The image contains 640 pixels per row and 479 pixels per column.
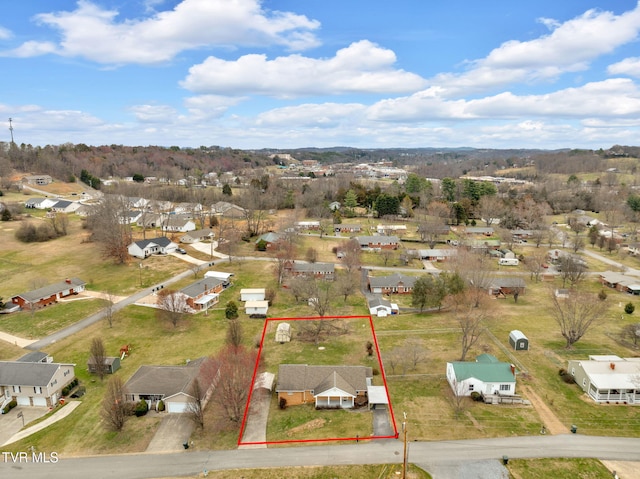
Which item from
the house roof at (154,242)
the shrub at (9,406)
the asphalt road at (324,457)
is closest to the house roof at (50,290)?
the house roof at (154,242)

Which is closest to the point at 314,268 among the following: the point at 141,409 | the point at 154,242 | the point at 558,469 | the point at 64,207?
the point at 154,242

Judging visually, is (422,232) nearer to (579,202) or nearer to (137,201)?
(579,202)

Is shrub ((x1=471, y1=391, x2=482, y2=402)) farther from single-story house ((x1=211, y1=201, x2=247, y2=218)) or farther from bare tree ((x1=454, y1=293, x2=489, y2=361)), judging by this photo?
single-story house ((x1=211, y1=201, x2=247, y2=218))

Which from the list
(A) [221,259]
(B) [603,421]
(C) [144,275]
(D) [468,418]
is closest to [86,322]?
(C) [144,275]

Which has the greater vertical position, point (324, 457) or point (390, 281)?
point (390, 281)

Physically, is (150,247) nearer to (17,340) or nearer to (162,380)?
(17,340)

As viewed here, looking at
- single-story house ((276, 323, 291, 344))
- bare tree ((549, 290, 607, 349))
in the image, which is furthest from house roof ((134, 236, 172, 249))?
bare tree ((549, 290, 607, 349))
